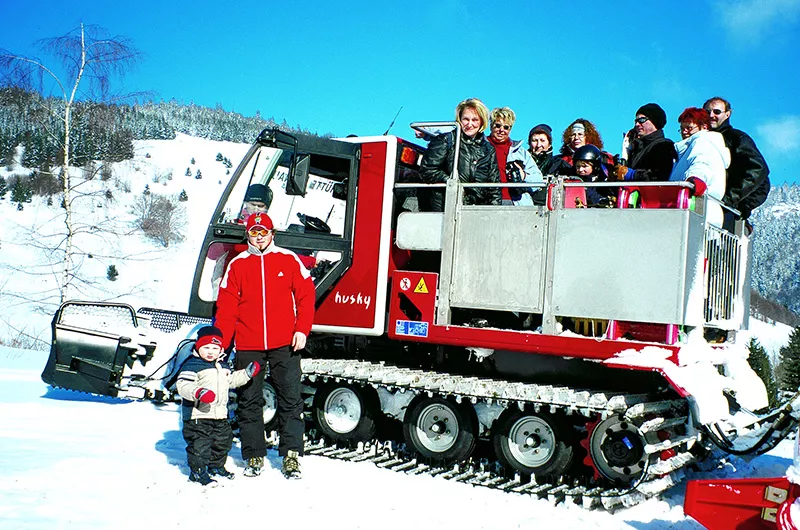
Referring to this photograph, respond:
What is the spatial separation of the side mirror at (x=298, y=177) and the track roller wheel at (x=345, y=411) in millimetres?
1906

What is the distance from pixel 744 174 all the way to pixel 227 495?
17.1 ft

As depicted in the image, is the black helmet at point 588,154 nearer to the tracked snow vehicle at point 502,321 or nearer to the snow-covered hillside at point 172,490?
the tracked snow vehicle at point 502,321

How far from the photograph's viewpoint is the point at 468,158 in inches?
266

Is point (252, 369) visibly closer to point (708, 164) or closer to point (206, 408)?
point (206, 408)

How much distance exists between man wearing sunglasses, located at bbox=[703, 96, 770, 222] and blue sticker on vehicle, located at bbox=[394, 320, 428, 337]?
9.57 feet

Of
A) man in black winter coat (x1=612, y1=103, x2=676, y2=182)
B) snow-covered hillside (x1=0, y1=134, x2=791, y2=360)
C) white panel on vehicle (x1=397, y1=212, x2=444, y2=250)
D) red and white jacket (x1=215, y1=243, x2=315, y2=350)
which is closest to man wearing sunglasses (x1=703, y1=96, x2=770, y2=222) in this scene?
man in black winter coat (x1=612, y1=103, x2=676, y2=182)

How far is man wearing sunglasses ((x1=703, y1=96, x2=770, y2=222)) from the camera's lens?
22.0 ft

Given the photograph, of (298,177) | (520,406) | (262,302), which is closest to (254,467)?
(262,302)

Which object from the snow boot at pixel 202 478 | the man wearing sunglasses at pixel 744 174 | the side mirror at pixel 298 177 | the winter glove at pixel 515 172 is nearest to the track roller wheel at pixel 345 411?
the snow boot at pixel 202 478

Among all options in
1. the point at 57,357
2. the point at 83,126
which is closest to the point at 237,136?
the point at 83,126

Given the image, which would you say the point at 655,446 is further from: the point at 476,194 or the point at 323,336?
the point at 323,336

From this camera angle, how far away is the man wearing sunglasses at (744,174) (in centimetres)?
671

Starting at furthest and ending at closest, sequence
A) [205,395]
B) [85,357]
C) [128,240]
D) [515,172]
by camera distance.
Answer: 1. [128,240]
2. [85,357]
3. [515,172]
4. [205,395]

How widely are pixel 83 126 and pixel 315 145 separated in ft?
35.6
